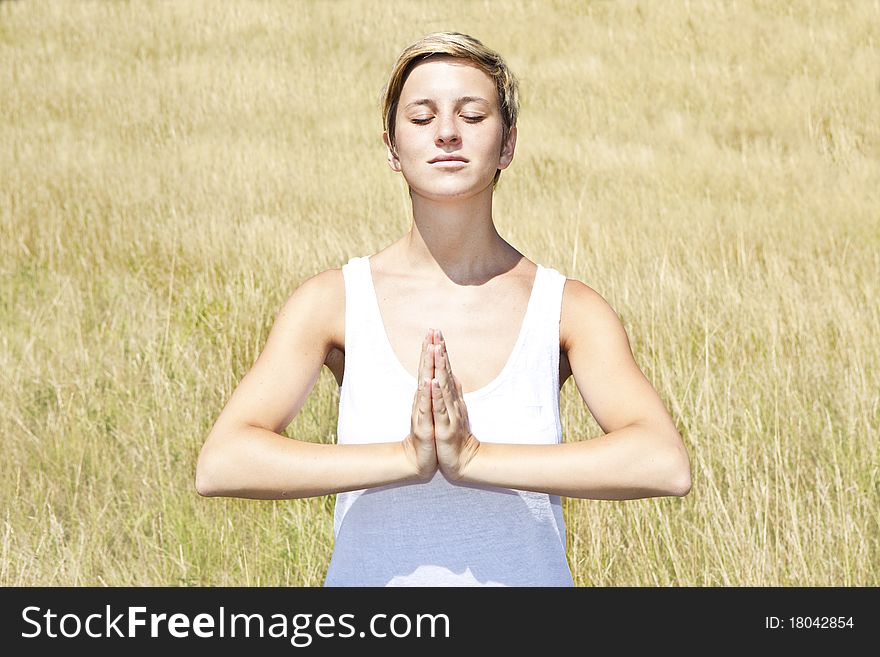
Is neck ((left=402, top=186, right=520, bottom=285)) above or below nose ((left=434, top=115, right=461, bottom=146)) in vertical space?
below

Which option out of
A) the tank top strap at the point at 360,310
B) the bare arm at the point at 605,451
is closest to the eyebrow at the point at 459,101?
the tank top strap at the point at 360,310

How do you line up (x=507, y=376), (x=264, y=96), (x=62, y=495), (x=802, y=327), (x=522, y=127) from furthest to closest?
(x=264, y=96) < (x=522, y=127) < (x=802, y=327) < (x=62, y=495) < (x=507, y=376)

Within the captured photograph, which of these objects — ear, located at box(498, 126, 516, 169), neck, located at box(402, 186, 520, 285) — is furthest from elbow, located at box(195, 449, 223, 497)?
ear, located at box(498, 126, 516, 169)

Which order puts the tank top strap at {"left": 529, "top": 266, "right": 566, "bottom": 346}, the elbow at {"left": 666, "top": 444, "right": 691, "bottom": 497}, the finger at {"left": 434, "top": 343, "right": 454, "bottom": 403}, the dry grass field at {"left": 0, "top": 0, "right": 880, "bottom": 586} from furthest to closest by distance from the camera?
the dry grass field at {"left": 0, "top": 0, "right": 880, "bottom": 586}
the tank top strap at {"left": 529, "top": 266, "right": 566, "bottom": 346}
the elbow at {"left": 666, "top": 444, "right": 691, "bottom": 497}
the finger at {"left": 434, "top": 343, "right": 454, "bottom": 403}

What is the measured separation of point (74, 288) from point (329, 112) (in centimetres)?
537

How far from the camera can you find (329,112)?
34.5 feet

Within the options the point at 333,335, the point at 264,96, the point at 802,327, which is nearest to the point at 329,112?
the point at 264,96

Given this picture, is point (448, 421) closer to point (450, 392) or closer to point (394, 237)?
point (450, 392)

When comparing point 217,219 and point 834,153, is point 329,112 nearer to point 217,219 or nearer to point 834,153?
point 217,219

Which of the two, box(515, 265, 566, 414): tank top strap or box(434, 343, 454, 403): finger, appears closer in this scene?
box(434, 343, 454, 403): finger

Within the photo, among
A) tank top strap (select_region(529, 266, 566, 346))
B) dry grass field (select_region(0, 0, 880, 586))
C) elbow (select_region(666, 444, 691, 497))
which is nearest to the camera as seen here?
elbow (select_region(666, 444, 691, 497))

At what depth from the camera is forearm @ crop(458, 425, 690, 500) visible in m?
1.67

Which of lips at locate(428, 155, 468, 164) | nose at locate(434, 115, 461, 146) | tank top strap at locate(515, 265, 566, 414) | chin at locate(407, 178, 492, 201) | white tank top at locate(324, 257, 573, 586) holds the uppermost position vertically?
nose at locate(434, 115, 461, 146)

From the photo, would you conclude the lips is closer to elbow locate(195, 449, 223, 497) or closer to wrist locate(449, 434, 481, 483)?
wrist locate(449, 434, 481, 483)
